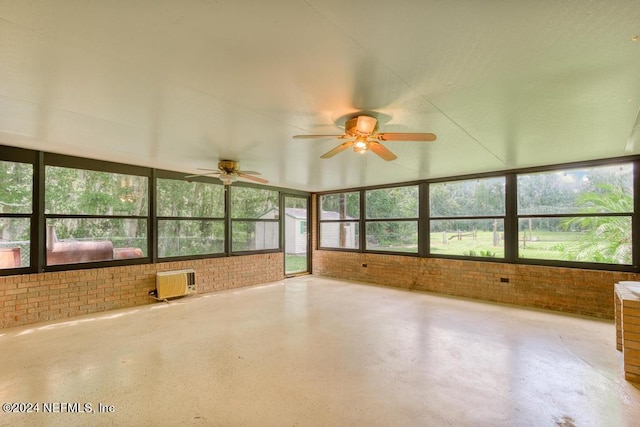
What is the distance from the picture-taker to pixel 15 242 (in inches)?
155


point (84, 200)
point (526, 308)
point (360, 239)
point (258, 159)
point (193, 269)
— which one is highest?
point (258, 159)

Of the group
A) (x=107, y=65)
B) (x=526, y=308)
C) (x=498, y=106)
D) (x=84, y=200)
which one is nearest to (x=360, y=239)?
(x=526, y=308)

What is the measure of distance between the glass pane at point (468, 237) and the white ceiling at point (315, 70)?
2.20m

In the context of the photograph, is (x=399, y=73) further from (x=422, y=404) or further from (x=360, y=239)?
(x=360, y=239)

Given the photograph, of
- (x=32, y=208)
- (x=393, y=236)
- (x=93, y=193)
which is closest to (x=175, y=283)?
Result: (x=93, y=193)

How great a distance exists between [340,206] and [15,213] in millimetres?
6170

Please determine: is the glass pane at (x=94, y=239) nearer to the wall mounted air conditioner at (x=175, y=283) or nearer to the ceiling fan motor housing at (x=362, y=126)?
the wall mounted air conditioner at (x=175, y=283)

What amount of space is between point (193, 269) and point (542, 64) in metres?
5.83

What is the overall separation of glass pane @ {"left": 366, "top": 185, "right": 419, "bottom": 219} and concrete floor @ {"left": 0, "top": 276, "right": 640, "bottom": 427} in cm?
266

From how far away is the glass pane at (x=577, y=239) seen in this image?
4.26 m

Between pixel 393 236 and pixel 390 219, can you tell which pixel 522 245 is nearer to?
pixel 393 236

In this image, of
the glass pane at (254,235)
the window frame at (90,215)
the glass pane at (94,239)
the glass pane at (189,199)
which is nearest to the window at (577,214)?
the glass pane at (254,235)

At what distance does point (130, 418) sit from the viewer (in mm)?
2025

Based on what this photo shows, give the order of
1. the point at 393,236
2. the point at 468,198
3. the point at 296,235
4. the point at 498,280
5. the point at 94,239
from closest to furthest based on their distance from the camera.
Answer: the point at 94,239 → the point at 498,280 → the point at 468,198 → the point at 393,236 → the point at 296,235
